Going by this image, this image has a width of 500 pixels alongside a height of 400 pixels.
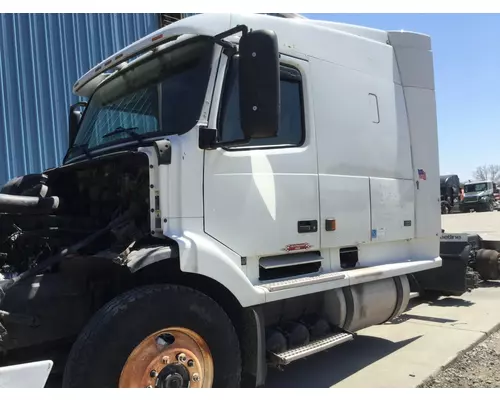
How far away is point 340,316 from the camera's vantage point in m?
3.78

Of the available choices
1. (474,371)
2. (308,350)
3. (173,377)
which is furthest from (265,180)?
(474,371)

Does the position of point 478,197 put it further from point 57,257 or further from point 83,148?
point 57,257

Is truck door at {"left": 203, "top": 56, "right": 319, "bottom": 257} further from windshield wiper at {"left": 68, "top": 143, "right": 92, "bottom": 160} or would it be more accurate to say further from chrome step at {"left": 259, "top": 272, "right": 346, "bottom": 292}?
windshield wiper at {"left": 68, "top": 143, "right": 92, "bottom": 160}

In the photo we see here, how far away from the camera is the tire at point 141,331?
234cm

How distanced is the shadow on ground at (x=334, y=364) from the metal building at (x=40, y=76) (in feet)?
17.8

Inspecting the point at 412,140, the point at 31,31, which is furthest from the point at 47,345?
the point at 31,31

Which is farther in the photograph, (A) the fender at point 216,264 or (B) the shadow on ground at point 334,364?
(B) the shadow on ground at point 334,364

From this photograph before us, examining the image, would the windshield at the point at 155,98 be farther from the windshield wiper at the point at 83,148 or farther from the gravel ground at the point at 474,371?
the gravel ground at the point at 474,371

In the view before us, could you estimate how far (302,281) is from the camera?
3330 mm

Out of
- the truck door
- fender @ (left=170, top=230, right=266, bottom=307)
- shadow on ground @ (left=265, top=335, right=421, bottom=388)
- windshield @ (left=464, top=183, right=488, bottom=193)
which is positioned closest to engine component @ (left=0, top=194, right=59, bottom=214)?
fender @ (left=170, top=230, right=266, bottom=307)

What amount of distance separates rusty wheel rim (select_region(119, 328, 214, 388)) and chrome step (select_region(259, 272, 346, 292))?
2.11ft

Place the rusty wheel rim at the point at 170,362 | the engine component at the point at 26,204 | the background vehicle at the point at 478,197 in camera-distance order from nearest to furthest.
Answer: the rusty wheel rim at the point at 170,362
the engine component at the point at 26,204
the background vehicle at the point at 478,197

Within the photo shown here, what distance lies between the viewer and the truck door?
301 centimetres

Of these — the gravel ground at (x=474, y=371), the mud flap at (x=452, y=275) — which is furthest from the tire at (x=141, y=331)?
the mud flap at (x=452, y=275)
